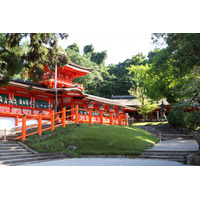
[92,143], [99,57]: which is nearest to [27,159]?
[92,143]

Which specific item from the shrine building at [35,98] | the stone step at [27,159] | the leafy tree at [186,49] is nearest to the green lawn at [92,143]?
the stone step at [27,159]

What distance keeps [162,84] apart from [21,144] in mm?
16269

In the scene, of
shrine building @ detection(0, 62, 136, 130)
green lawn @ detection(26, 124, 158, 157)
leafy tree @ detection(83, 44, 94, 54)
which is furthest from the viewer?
leafy tree @ detection(83, 44, 94, 54)

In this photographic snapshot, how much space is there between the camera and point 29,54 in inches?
329

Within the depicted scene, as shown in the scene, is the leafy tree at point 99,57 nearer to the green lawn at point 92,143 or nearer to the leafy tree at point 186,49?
the leafy tree at point 186,49

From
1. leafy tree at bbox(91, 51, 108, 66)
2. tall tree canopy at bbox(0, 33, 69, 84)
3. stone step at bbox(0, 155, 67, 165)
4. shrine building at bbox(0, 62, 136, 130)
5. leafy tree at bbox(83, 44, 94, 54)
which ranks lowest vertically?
stone step at bbox(0, 155, 67, 165)

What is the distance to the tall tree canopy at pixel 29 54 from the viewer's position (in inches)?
307

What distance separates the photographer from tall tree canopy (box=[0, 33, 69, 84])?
781 centimetres

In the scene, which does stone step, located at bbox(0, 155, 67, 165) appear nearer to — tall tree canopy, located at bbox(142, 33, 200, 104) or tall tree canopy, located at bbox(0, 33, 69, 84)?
tall tree canopy, located at bbox(0, 33, 69, 84)

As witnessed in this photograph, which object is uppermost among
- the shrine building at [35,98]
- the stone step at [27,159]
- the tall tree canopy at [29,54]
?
the tall tree canopy at [29,54]

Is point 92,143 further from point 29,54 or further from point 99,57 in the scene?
point 99,57

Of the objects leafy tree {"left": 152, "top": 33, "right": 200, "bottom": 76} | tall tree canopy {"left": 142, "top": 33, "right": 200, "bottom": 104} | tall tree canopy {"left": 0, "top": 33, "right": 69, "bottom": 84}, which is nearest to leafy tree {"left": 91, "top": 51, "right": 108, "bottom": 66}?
tall tree canopy {"left": 142, "top": 33, "right": 200, "bottom": 104}

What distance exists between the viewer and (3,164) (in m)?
7.17

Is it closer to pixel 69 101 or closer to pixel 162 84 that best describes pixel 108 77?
pixel 162 84
